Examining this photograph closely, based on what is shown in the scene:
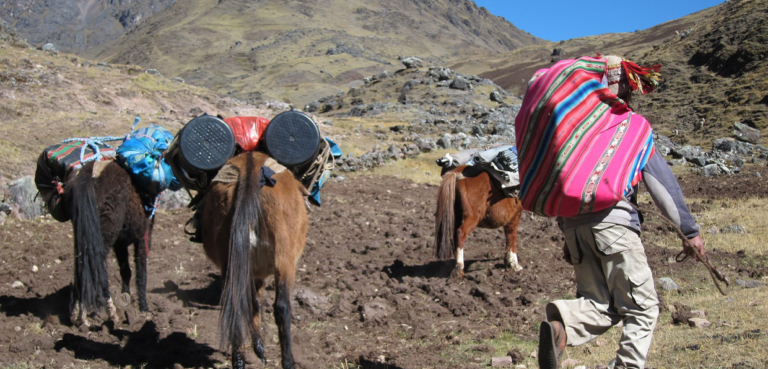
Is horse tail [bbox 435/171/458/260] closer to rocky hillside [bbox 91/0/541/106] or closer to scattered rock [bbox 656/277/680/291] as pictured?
scattered rock [bbox 656/277/680/291]

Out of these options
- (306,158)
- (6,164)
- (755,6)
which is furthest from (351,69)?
(306,158)

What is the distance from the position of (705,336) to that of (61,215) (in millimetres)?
5687

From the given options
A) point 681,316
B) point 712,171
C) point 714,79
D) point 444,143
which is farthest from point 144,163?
point 714,79

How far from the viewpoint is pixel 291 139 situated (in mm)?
4305

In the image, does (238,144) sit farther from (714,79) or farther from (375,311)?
(714,79)

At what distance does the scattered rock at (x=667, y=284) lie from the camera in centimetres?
548

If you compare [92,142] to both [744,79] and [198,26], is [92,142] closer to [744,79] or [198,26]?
[744,79]

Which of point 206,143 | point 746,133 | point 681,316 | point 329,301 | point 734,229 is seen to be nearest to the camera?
point 206,143

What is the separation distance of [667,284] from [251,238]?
4.31 metres

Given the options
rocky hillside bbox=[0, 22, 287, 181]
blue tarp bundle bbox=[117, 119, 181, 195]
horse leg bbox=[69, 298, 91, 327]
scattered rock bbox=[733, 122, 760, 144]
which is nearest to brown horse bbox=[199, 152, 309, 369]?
blue tarp bundle bbox=[117, 119, 181, 195]

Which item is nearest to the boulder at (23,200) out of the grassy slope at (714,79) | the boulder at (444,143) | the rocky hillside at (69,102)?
the rocky hillside at (69,102)

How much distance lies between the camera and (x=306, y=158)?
4324 millimetres

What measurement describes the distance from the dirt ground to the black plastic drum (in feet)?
5.28

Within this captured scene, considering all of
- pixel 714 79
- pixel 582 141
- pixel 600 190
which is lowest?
pixel 600 190
